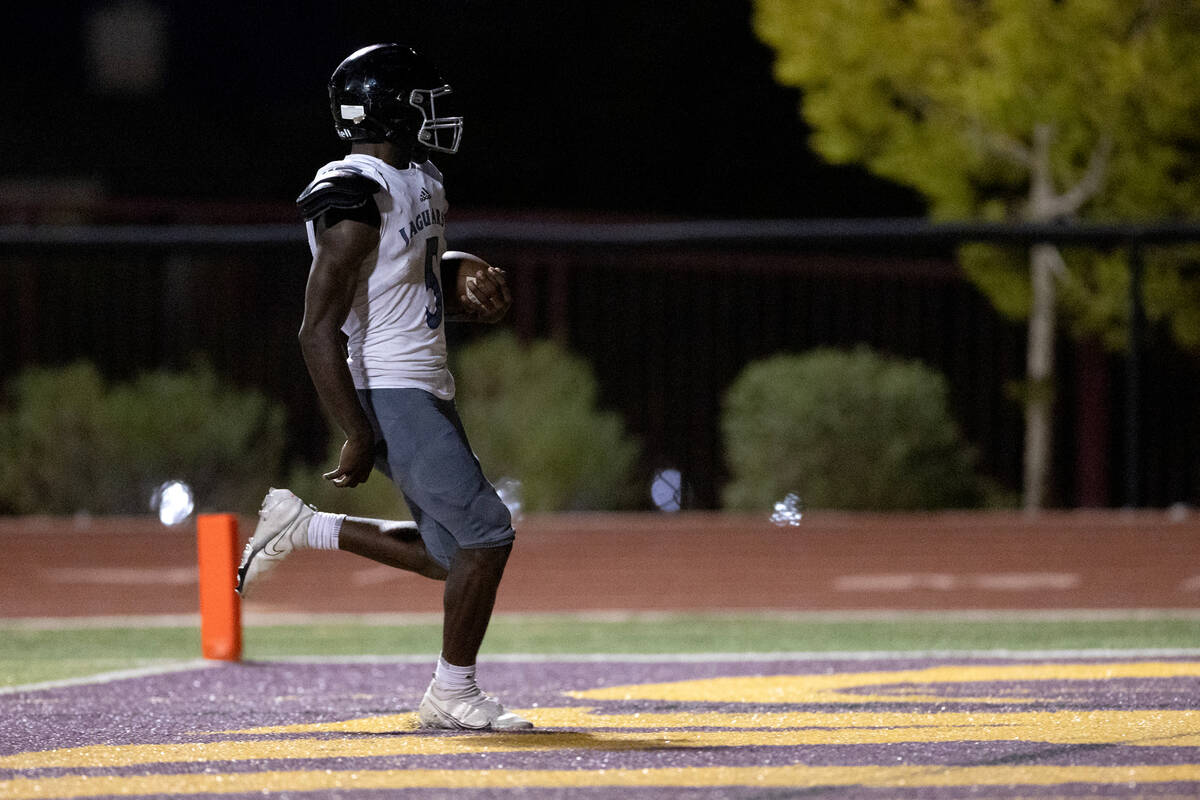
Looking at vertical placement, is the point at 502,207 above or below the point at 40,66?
below

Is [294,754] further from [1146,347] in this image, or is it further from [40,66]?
[40,66]

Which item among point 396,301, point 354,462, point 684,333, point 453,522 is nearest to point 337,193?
point 396,301

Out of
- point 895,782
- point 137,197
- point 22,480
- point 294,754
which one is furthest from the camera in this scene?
point 137,197

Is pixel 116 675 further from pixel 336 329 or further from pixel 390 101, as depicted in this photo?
pixel 390 101

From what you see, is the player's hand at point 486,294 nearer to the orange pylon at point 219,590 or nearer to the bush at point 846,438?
the orange pylon at point 219,590

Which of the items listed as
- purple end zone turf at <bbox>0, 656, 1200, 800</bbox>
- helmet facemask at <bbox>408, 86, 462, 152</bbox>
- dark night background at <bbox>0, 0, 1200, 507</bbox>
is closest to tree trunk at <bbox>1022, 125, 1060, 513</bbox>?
dark night background at <bbox>0, 0, 1200, 507</bbox>

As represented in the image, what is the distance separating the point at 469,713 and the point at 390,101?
1696 millimetres

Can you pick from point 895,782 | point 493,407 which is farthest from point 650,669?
point 493,407

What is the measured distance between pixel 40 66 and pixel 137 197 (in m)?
3.17

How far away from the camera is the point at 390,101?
4.94m

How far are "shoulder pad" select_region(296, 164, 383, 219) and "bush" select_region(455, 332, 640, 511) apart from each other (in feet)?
22.6

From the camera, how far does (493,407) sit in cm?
1204

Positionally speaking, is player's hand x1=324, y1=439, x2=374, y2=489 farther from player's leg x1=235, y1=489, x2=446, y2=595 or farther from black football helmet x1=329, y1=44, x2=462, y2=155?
black football helmet x1=329, y1=44, x2=462, y2=155

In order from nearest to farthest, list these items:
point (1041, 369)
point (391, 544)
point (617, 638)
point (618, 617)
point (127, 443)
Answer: point (391, 544), point (617, 638), point (618, 617), point (127, 443), point (1041, 369)
